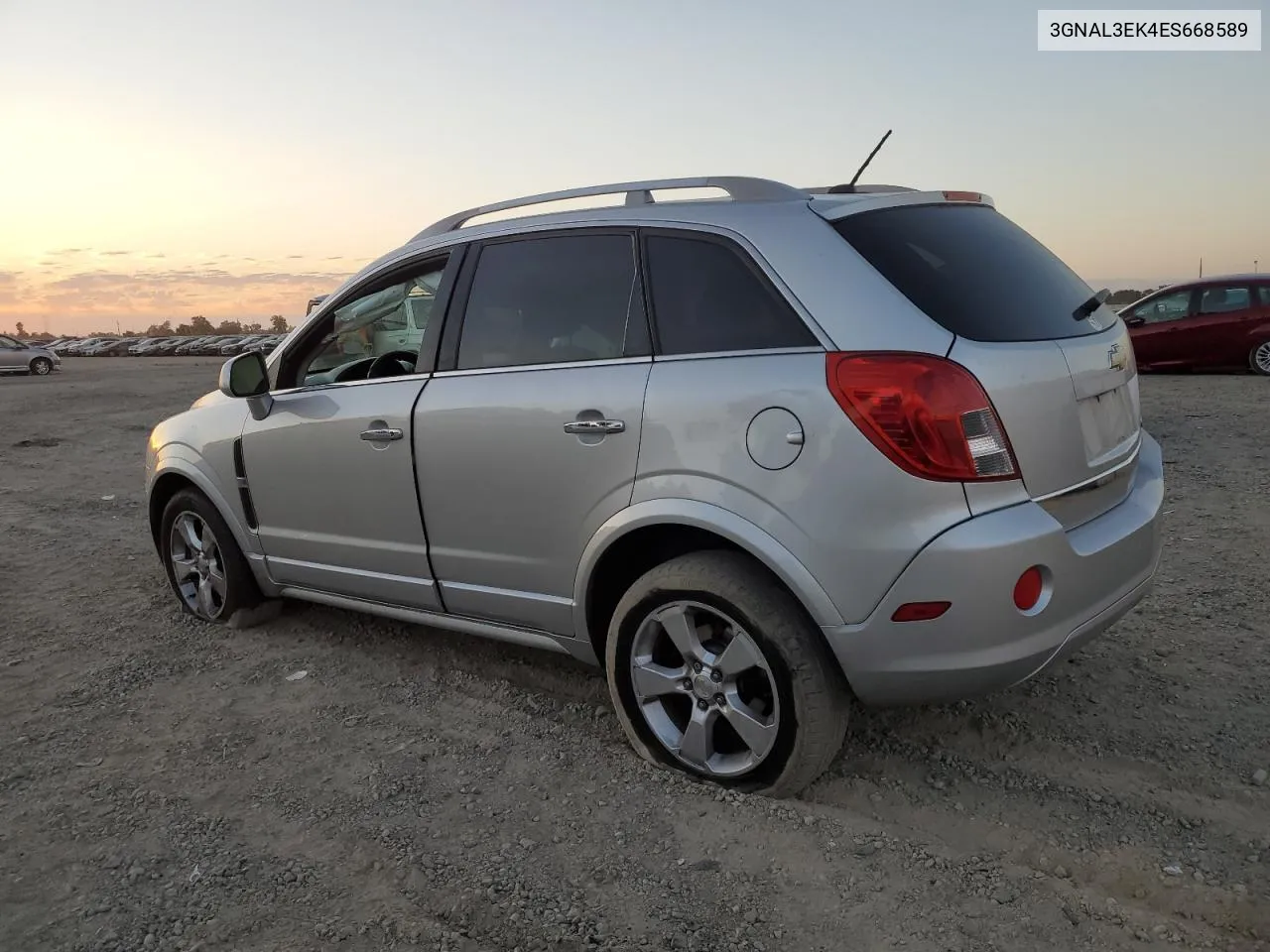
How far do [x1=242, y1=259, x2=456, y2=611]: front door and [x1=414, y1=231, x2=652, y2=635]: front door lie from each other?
0.16m

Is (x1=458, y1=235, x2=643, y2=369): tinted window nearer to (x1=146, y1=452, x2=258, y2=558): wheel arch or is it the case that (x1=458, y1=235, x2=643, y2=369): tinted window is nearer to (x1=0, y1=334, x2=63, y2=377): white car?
(x1=146, y1=452, x2=258, y2=558): wheel arch

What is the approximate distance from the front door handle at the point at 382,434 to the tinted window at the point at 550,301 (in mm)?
372

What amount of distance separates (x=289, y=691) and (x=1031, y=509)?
9.95 ft

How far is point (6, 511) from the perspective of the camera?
8016mm

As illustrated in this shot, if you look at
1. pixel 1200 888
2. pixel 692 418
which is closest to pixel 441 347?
pixel 692 418

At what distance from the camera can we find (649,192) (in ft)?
11.1

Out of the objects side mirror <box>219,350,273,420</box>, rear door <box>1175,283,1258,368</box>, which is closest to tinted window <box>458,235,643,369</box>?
side mirror <box>219,350,273,420</box>

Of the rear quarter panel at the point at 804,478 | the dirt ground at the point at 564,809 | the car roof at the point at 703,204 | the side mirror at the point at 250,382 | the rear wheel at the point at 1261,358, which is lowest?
the rear wheel at the point at 1261,358

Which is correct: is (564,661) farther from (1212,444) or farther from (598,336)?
(1212,444)

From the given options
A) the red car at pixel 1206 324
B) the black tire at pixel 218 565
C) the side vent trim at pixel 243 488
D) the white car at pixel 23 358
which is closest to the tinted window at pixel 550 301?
the side vent trim at pixel 243 488

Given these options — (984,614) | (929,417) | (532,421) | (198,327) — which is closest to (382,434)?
(532,421)

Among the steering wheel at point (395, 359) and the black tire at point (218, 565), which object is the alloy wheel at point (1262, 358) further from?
the black tire at point (218, 565)

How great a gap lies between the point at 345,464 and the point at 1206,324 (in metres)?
14.3

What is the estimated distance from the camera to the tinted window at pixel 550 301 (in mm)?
3305
